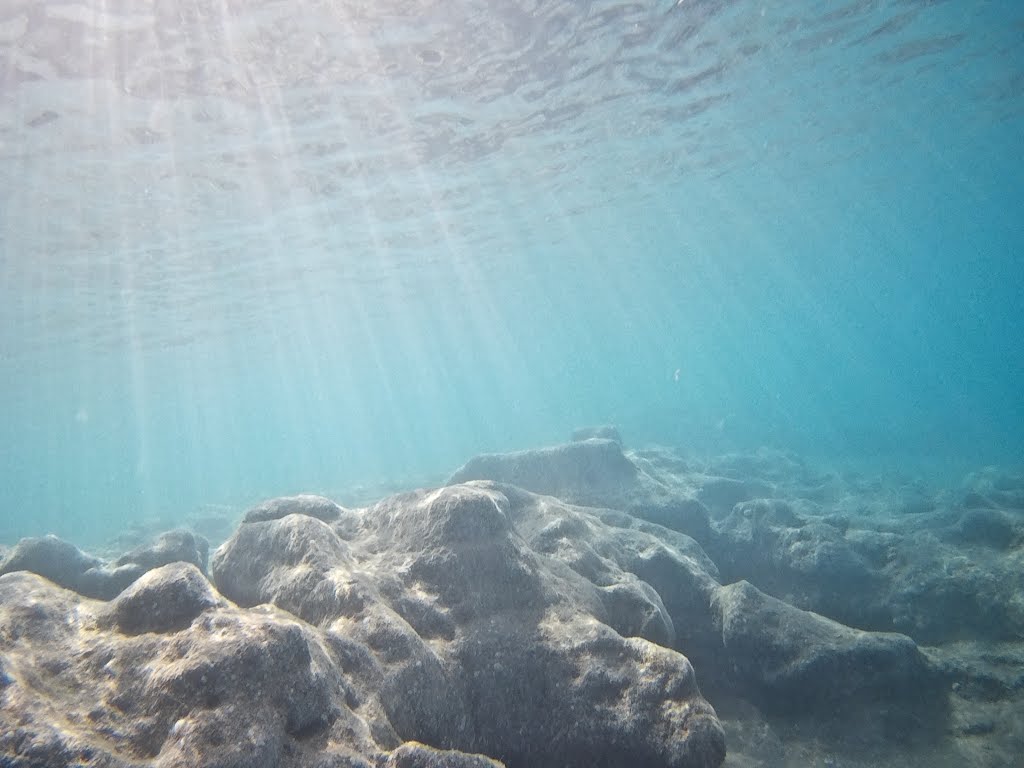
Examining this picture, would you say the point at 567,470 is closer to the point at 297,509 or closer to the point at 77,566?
the point at 297,509

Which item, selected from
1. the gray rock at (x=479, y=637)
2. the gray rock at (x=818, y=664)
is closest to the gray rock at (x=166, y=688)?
the gray rock at (x=479, y=637)

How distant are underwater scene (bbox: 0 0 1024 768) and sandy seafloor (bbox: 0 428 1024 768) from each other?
1.3 inches

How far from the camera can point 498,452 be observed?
21766mm

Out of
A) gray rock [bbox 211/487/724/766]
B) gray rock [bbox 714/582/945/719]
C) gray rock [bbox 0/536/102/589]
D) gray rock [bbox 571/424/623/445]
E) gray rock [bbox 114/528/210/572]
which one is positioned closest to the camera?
gray rock [bbox 211/487/724/766]

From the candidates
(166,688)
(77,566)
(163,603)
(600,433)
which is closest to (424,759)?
(166,688)

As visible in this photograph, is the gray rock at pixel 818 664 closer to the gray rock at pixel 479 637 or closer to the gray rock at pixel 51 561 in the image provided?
the gray rock at pixel 479 637

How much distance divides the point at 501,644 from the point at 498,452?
1693 cm

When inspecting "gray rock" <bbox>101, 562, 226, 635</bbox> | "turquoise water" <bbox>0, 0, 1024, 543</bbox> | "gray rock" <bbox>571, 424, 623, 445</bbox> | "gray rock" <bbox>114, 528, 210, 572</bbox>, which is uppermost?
"turquoise water" <bbox>0, 0, 1024, 543</bbox>

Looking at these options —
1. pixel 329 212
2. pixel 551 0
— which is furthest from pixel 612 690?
pixel 329 212

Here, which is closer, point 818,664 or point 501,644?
point 501,644

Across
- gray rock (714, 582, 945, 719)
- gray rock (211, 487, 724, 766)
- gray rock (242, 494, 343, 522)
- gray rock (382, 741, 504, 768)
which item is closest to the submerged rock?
gray rock (242, 494, 343, 522)

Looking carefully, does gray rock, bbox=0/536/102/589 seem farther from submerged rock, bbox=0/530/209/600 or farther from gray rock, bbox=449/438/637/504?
gray rock, bbox=449/438/637/504

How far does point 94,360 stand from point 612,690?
48542mm

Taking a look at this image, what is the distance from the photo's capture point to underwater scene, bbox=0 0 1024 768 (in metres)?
3.82
